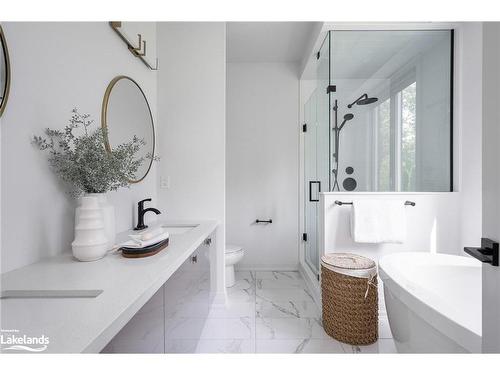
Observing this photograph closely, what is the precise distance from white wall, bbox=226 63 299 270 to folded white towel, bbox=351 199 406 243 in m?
1.15

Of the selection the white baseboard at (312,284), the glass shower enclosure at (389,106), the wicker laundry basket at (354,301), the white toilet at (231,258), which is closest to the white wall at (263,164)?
the white baseboard at (312,284)

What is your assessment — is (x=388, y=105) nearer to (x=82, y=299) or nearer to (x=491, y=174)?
(x=491, y=174)

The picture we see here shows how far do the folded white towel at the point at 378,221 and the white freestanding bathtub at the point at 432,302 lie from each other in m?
0.28

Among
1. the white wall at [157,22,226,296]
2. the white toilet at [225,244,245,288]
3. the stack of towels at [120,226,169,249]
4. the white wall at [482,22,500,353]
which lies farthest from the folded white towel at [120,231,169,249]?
the white toilet at [225,244,245,288]

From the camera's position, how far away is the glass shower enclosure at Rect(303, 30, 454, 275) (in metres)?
1.95

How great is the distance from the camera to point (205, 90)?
1961 millimetres

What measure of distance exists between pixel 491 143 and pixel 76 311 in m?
1.11

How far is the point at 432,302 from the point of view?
3.09ft

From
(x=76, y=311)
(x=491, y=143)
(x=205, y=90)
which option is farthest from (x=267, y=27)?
(x=76, y=311)

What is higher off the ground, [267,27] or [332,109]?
[267,27]

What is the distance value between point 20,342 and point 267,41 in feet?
9.32

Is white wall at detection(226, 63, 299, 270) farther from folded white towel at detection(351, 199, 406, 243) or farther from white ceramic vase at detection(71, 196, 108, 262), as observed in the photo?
white ceramic vase at detection(71, 196, 108, 262)

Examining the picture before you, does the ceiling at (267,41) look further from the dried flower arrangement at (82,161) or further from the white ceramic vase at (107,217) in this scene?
the white ceramic vase at (107,217)
